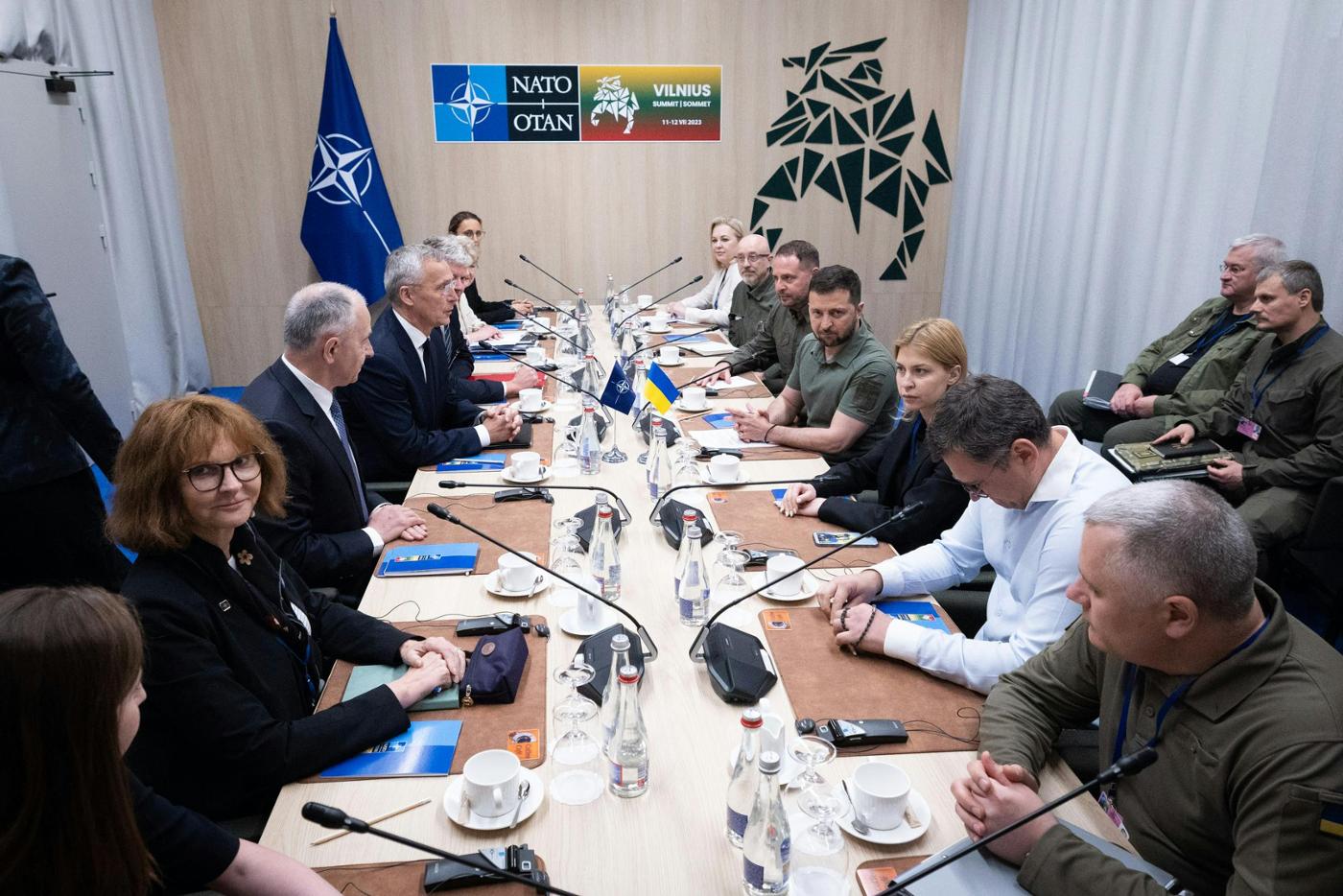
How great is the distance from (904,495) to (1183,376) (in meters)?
2.52

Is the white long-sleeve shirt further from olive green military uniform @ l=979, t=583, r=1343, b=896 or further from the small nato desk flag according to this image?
the small nato desk flag

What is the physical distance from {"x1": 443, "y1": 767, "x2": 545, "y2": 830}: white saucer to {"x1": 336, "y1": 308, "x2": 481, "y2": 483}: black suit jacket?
189cm

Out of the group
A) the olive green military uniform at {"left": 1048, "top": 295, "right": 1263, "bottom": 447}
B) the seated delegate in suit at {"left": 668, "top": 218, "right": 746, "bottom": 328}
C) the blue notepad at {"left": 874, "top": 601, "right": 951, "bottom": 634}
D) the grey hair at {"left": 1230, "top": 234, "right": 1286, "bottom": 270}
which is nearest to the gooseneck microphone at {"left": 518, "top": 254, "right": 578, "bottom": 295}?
the seated delegate in suit at {"left": 668, "top": 218, "right": 746, "bottom": 328}

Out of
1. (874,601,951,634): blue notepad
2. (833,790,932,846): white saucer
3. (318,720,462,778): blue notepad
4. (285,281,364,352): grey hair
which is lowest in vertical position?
(874,601,951,634): blue notepad

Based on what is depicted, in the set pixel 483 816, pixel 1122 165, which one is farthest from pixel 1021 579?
pixel 1122 165

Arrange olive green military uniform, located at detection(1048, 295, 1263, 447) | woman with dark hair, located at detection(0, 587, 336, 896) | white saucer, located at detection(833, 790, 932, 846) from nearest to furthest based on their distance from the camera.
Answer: woman with dark hair, located at detection(0, 587, 336, 896) → white saucer, located at detection(833, 790, 932, 846) → olive green military uniform, located at detection(1048, 295, 1263, 447)

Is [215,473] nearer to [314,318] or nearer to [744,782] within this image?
[314,318]

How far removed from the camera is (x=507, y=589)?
2.25 meters

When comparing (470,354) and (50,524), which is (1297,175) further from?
(50,524)

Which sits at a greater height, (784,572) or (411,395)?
(411,395)

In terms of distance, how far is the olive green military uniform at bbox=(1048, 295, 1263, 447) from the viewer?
4.29 metres

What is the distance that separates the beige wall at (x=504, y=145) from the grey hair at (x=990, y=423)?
5333 mm

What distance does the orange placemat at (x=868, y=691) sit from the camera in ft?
5.80

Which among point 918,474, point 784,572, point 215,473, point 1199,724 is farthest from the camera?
point 918,474
